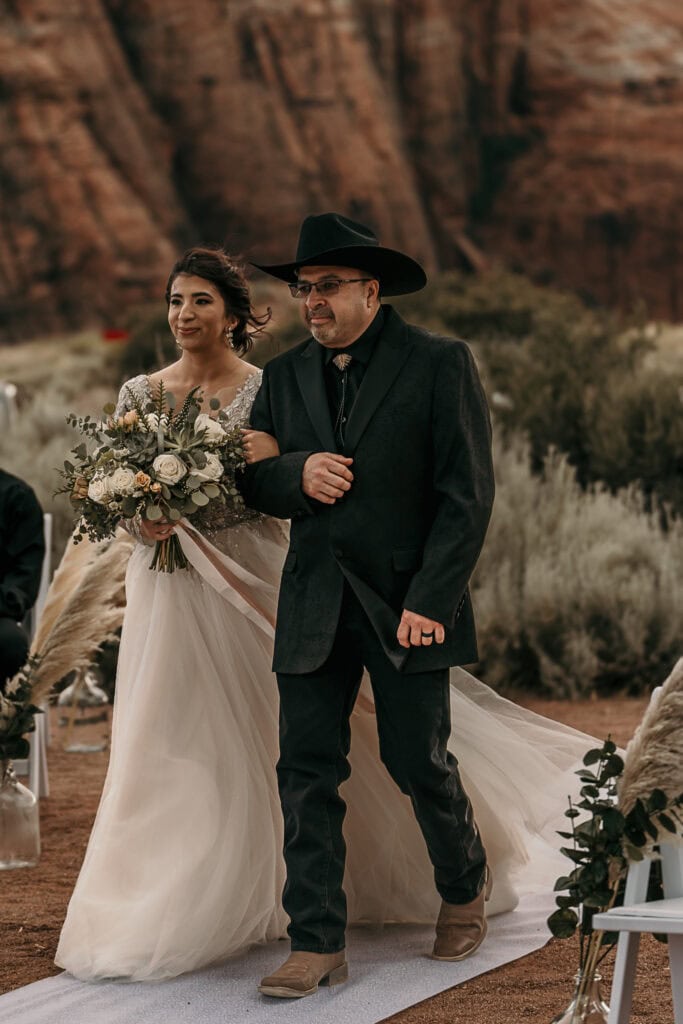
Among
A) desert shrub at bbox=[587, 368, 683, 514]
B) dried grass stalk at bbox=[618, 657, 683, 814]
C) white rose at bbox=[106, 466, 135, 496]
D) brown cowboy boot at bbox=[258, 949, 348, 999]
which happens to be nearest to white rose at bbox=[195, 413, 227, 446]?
white rose at bbox=[106, 466, 135, 496]

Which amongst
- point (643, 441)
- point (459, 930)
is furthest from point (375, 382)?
point (643, 441)

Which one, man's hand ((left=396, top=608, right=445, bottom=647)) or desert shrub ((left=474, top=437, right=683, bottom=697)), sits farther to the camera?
desert shrub ((left=474, top=437, right=683, bottom=697))

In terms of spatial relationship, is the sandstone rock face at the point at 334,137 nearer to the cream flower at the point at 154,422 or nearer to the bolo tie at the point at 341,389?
the cream flower at the point at 154,422

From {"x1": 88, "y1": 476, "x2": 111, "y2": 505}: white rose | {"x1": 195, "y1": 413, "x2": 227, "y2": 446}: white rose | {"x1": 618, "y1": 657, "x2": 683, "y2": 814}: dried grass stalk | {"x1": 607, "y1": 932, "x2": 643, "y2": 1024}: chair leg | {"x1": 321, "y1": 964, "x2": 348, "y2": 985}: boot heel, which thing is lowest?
{"x1": 321, "y1": 964, "x2": 348, "y2": 985}: boot heel

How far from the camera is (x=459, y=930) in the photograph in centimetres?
489

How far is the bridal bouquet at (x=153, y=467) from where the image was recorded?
15.3 feet

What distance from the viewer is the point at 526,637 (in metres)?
10.9

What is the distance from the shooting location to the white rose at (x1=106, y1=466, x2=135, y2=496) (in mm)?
4633

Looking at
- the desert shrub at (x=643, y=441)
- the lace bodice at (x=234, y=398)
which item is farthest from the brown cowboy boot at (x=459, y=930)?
the desert shrub at (x=643, y=441)

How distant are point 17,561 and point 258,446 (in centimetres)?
249

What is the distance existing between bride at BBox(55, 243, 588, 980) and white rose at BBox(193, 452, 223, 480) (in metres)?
0.15

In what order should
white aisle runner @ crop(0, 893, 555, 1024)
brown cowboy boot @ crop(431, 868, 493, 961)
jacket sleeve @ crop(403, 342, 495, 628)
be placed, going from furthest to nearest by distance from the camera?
brown cowboy boot @ crop(431, 868, 493, 961), jacket sleeve @ crop(403, 342, 495, 628), white aisle runner @ crop(0, 893, 555, 1024)

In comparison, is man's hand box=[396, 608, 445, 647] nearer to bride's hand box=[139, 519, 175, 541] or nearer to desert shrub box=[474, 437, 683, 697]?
bride's hand box=[139, 519, 175, 541]

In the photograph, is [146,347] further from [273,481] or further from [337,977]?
[337,977]
